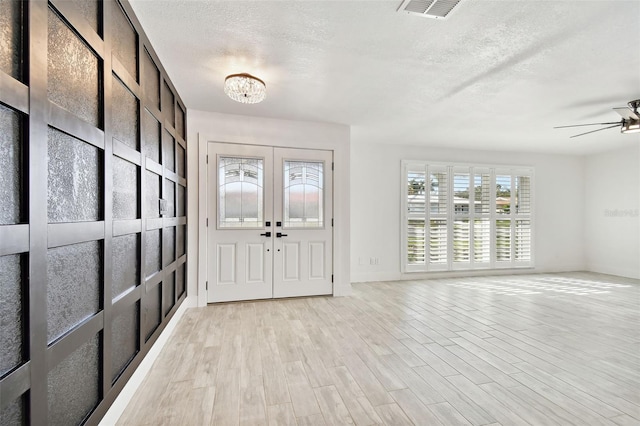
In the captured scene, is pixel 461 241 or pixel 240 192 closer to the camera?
pixel 240 192

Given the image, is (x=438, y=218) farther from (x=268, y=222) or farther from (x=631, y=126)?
(x=268, y=222)

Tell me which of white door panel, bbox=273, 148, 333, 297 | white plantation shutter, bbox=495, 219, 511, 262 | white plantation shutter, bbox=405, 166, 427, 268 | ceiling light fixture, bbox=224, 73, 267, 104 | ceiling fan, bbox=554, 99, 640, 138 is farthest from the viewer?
white plantation shutter, bbox=495, 219, 511, 262

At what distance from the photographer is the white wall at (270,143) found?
3855 mm

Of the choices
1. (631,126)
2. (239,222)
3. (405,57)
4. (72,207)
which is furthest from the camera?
(239,222)

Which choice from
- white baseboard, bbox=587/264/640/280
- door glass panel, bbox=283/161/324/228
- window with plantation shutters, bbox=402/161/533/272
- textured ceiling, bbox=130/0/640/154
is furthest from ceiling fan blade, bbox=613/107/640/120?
white baseboard, bbox=587/264/640/280

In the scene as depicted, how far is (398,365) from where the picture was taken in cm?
235

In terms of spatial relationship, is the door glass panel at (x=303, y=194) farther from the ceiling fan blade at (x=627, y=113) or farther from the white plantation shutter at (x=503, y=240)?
the white plantation shutter at (x=503, y=240)

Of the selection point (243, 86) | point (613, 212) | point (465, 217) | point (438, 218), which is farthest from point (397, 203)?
point (613, 212)

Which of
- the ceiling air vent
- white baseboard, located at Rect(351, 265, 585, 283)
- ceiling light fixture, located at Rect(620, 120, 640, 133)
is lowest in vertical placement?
white baseboard, located at Rect(351, 265, 585, 283)

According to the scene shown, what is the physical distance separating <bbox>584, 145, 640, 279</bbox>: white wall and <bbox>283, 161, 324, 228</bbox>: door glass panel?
6.06 m

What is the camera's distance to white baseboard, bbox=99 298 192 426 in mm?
1652

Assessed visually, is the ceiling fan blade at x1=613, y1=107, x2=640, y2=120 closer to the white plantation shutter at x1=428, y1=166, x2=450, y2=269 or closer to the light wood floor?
the light wood floor

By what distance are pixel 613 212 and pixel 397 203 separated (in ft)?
14.9

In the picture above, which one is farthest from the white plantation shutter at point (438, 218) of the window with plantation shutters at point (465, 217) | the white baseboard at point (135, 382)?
the white baseboard at point (135, 382)
